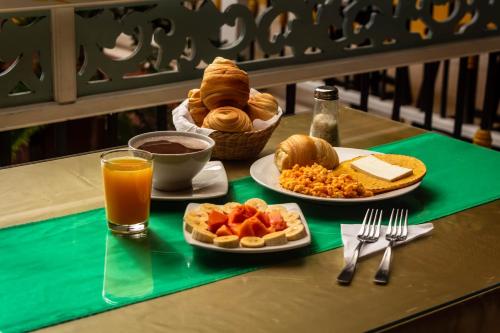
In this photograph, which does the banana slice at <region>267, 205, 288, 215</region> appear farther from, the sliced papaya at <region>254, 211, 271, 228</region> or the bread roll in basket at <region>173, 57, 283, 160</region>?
the bread roll in basket at <region>173, 57, 283, 160</region>

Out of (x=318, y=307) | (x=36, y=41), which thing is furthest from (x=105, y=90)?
(x=318, y=307)

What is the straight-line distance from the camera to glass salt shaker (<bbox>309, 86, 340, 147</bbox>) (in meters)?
1.84

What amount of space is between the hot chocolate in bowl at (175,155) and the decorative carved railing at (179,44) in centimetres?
69

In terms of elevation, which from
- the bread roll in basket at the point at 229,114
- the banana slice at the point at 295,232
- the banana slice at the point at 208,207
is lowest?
the banana slice at the point at 295,232

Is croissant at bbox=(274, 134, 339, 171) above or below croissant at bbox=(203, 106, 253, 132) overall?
below

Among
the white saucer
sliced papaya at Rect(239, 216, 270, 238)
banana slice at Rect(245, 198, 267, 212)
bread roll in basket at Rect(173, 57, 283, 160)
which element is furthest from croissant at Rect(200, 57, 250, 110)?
sliced papaya at Rect(239, 216, 270, 238)

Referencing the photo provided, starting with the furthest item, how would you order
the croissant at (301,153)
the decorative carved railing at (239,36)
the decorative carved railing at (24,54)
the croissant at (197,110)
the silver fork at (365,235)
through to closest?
the decorative carved railing at (239,36), the decorative carved railing at (24,54), the croissant at (197,110), the croissant at (301,153), the silver fork at (365,235)

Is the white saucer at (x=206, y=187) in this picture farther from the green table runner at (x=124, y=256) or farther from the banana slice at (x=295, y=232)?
the banana slice at (x=295, y=232)

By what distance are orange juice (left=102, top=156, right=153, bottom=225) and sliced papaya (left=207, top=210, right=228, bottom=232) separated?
12 cm

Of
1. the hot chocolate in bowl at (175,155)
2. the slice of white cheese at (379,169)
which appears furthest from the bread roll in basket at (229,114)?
the slice of white cheese at (379,169)

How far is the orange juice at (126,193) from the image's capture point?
4.51 ft

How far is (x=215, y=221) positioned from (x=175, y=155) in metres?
0.19

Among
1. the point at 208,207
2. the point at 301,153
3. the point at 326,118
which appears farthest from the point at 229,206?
the point at 326,118

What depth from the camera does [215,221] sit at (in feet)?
4.41
